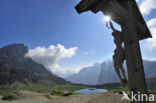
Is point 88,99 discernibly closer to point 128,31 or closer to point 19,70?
point 128,31

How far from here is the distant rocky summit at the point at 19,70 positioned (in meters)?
114

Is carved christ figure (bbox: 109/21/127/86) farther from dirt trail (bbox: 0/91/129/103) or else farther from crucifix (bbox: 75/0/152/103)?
dirt trail (bbox: 0/91/129/103)

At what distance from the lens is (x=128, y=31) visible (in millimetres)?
1558

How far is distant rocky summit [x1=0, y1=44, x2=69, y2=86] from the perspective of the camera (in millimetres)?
113550

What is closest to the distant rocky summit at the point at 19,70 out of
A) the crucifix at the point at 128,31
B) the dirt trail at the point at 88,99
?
the dirt trail at the point at 88,99

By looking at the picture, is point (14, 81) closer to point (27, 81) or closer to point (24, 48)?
point (27, 81)

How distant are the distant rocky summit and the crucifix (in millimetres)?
123543

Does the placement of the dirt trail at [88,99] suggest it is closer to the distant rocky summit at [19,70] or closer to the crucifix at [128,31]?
the crucifix at [128,31]

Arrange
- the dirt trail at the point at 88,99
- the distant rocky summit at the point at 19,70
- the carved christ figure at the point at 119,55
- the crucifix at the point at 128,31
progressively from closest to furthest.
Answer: the crucifix at the point at 128,31 → the carved christ figure at the point at 119,55 → the dirt trail at the point at 88,99 → the distant rocky summit at the point at 19,70

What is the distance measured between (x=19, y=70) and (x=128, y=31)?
141 metres

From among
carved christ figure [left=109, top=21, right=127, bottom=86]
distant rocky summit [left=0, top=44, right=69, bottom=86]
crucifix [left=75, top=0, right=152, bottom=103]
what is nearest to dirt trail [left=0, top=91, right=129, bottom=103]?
carved christ figure [left=109, top=21, right=127, bottom=86]

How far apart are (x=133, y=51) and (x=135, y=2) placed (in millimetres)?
1149

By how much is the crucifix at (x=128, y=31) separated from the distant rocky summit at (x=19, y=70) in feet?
405

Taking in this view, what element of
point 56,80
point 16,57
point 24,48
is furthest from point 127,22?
point 24,48
